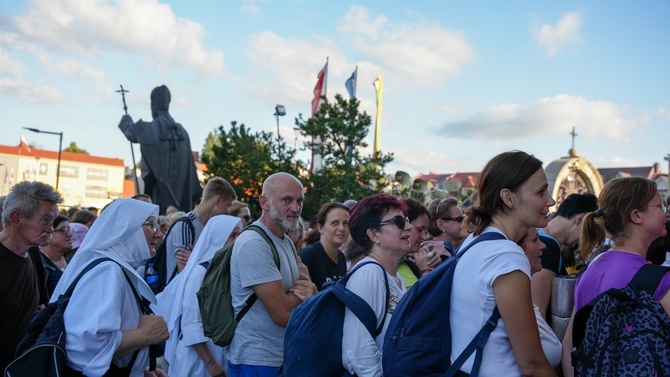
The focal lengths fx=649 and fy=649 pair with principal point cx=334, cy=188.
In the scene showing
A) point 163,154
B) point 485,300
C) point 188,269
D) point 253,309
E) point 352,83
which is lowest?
point 253,309

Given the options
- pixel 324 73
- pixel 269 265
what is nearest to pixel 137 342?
pixel 269 265

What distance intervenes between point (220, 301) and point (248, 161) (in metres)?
21.0

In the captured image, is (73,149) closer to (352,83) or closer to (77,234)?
(352,83)

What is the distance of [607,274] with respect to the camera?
344 cm

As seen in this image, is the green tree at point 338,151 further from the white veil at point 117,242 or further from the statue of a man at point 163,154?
the white veil at point 117,242

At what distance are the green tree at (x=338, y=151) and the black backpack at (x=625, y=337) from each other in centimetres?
1864

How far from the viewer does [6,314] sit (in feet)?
14.5

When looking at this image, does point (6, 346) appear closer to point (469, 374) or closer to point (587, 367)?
point (469, 374)

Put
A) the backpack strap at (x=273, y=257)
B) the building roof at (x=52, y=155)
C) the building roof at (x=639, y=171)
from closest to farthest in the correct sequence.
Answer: the backpack strap at (x=273, y=257)
the building roof at (x=639, y=171)
the building roof at (x=52, y=155)

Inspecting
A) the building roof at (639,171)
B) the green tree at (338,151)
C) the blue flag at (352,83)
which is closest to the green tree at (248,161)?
the green tree at (338,151)

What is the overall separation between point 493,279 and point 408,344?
1.65ft

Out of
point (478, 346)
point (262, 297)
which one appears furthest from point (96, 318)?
point (478, 346)

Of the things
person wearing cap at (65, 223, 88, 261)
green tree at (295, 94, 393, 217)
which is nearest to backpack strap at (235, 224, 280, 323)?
person wearing cap at (65, 223, 88, 261)

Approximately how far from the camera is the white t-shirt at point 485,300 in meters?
2.66
